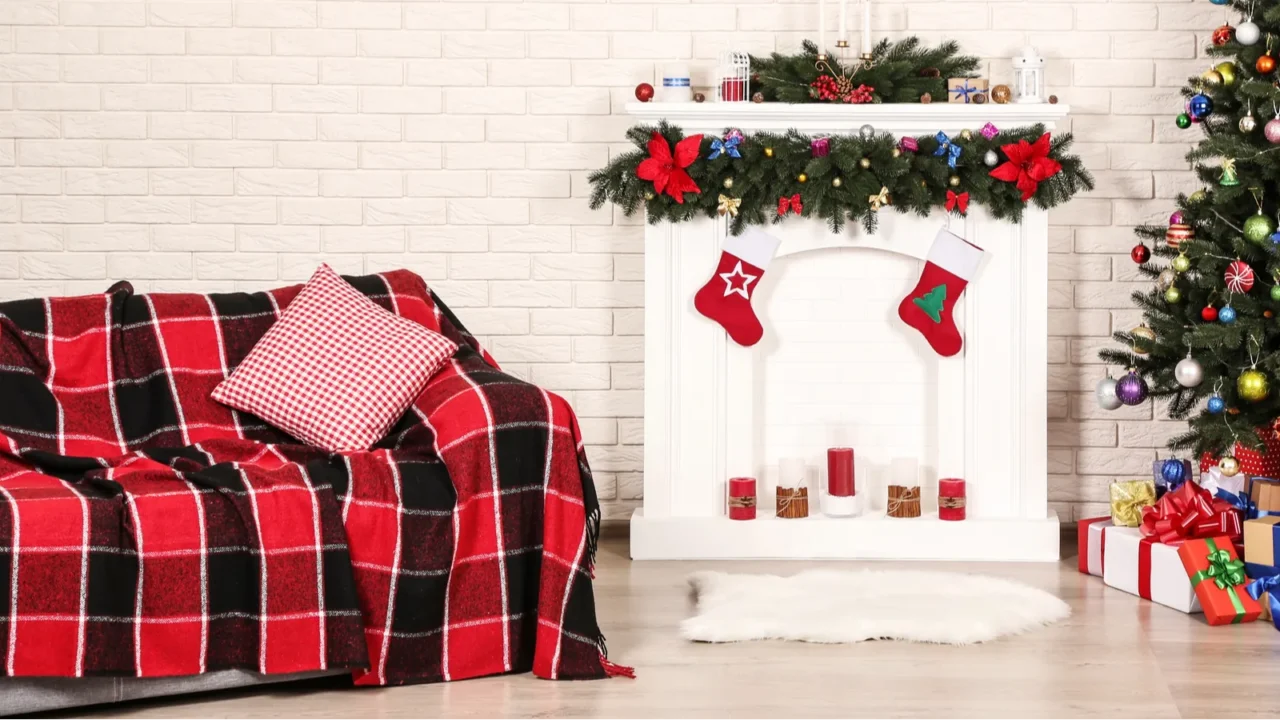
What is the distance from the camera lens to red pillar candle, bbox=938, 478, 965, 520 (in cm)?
369

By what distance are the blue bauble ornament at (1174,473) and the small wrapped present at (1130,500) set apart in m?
0.05

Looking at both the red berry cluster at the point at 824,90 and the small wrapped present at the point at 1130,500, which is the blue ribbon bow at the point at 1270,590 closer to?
the small wrapped present at the point at 1130,500

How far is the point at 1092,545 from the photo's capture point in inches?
138

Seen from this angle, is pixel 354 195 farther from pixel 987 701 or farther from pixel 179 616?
pixel 987 701

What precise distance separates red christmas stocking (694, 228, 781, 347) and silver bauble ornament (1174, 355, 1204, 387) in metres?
1.10

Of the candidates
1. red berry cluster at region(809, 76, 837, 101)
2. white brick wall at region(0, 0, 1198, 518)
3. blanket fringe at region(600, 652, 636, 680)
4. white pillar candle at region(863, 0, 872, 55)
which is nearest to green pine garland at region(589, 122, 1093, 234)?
red berry cluster at region(809, 76, 837, 101)

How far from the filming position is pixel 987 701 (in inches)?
99.1

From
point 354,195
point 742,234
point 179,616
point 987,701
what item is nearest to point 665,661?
point 987,701

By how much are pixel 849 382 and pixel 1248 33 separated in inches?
54.3

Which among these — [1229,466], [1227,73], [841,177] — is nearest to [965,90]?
[841,177]

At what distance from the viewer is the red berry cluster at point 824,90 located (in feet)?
12.0

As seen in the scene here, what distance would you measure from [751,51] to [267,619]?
2.26 meters

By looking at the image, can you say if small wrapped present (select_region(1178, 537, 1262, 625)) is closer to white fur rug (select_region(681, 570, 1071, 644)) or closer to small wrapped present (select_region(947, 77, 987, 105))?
white fur rug (select_region(681, 570, 1071, 644))

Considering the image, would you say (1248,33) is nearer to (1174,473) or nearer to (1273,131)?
(1273,131)
